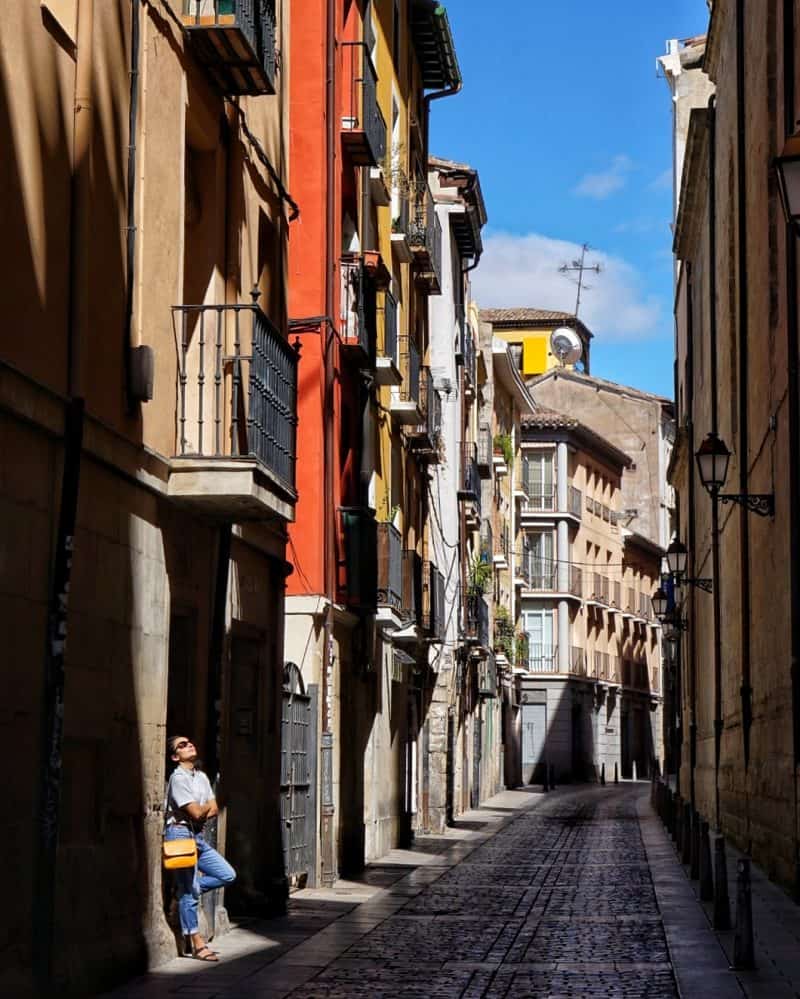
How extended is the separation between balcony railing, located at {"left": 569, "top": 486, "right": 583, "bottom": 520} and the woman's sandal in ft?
200

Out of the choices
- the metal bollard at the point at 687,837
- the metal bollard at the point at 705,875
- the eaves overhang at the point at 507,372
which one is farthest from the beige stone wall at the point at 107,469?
the eaves overhang at the point at 507,372

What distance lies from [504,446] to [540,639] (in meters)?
18.8

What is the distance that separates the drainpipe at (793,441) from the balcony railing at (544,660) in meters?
54.2

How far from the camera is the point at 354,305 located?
22.2 m

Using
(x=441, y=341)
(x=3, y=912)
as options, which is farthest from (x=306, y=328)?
(x=441, y=341)

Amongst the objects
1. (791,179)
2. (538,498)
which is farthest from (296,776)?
(538,498)

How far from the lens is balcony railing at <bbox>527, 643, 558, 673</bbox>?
240 ft

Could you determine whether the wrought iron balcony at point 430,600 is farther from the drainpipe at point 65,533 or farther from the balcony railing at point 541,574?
the balcony railing at point 541,574

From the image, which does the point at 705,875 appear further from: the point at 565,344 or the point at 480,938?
the point at 565,344

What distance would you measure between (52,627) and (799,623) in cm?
999

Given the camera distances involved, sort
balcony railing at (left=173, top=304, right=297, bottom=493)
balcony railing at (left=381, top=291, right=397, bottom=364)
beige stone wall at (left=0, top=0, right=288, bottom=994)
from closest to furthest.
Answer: beige stone wall at (left=0, top=0, right=288, bottom=994) → balcony railing at (left=173, top=304, right=297, bottom=493) → balcony railing at (left=381, top=291, right=397, bottom=364)

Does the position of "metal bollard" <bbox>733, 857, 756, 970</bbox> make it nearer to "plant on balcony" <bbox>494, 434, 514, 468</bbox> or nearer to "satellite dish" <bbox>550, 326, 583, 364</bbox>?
"plant on balcony" <bbox>494, 434, 514, 468</bbox>

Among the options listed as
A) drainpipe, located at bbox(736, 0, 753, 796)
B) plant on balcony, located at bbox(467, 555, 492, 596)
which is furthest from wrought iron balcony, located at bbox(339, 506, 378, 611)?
plant on balcony, located at bbox(467, 555, 492, 596)

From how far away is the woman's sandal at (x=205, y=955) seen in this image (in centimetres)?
1274
